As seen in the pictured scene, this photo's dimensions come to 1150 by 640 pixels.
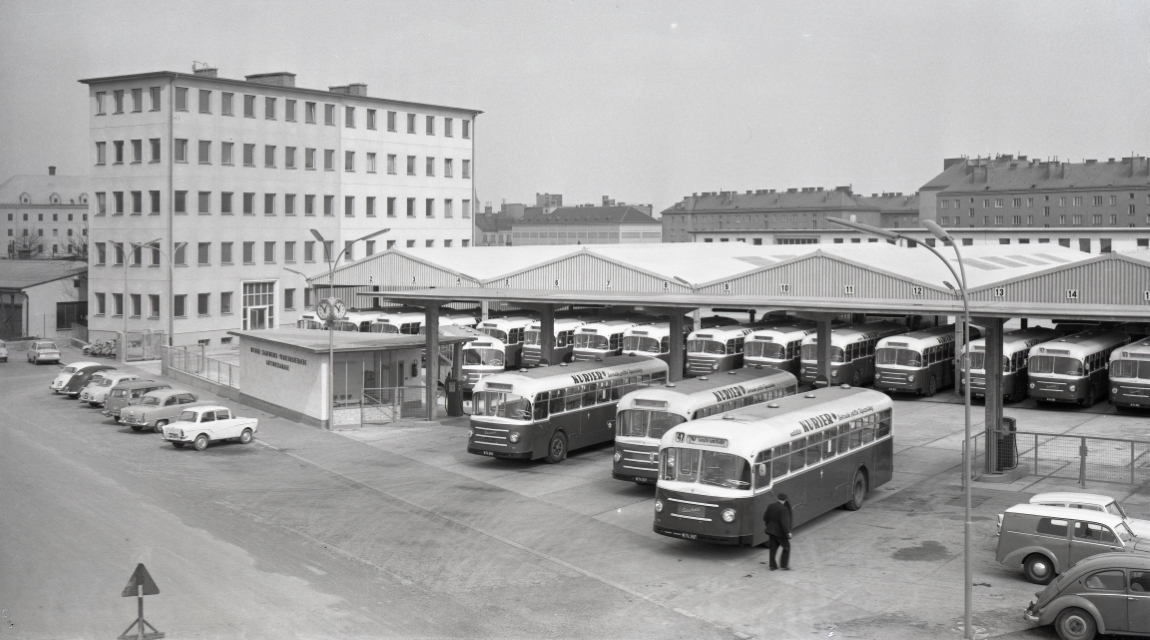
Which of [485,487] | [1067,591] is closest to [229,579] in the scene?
[485,487]

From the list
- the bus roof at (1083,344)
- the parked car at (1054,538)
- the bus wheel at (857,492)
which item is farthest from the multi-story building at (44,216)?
the bus roof at (1083,344)

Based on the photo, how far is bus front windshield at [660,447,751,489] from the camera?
66.0 ft

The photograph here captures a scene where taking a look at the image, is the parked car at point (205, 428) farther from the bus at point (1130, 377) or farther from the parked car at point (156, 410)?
the bus at point (1130, 377)

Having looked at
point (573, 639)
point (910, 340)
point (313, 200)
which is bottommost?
point (573, 639)

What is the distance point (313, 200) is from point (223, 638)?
59.0m

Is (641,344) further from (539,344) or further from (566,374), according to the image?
(566,374)

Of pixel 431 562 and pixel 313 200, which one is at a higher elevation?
pixel 313 200

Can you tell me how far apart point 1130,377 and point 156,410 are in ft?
110

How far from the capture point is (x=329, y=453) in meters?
32.3

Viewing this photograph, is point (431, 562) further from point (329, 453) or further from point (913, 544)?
point (329, 453)

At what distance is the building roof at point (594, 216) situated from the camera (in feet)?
584

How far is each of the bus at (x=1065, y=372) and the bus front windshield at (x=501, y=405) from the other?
2157 centimetres

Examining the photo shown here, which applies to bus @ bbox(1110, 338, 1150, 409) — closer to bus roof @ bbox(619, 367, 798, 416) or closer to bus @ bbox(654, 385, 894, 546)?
bus roof @ bbox(619, 367, 798, 416)

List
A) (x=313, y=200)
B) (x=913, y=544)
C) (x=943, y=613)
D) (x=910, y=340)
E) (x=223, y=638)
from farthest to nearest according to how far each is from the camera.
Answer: (x=313, y=200) → (x=910, y=340) → (x=913, y=544) → (x=943, y=613) → (x=223, y=638)
